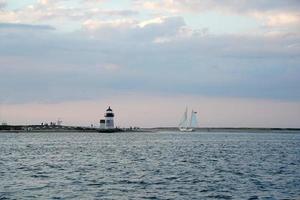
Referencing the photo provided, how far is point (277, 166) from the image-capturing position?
56469 millimetres

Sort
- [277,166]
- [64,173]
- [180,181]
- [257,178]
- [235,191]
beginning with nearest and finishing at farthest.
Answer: [235,191] → [180,181] → [257,178] → [64,173] → [277,166]

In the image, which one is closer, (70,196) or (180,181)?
(70,196)

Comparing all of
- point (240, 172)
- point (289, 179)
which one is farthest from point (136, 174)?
point (289, 179)

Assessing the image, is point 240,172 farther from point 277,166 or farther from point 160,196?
point 160,196

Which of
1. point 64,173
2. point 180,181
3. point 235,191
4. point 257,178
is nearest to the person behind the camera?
point 235,191

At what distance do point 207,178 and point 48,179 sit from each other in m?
12.5

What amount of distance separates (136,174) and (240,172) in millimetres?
9635

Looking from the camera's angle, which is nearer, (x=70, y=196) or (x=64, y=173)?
(x=70, y=196)

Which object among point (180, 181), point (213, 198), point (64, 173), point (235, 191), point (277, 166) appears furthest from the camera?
point (277, 166)

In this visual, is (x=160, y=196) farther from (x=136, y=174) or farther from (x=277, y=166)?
(x=277, y=166)

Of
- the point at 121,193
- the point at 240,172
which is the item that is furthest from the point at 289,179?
the point at 121,193

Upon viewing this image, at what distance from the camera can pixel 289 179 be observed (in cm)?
4359

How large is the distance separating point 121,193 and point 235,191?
757 cm

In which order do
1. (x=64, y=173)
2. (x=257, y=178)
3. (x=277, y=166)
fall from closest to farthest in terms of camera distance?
1. (x=257, y=178)
2. (x=64, y=173)
3. (x=277, y=166)
